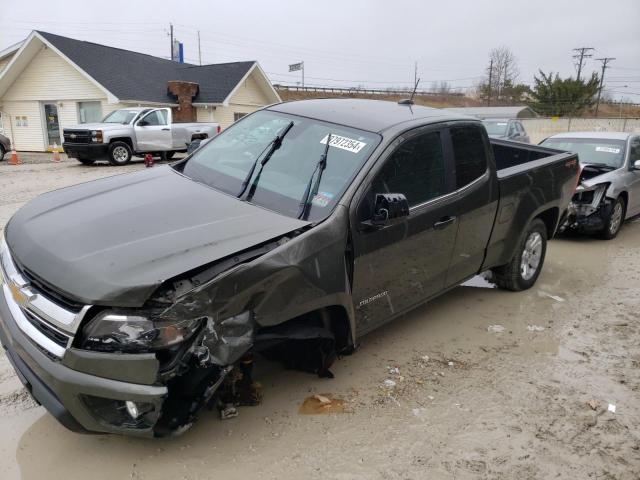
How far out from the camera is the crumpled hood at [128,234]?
7.64ft

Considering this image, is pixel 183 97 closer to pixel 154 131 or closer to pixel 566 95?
pixel 154 131

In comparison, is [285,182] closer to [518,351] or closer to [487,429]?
[487,429]

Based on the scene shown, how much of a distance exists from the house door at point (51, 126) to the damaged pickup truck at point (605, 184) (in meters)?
24.7

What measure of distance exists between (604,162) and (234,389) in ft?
25.8

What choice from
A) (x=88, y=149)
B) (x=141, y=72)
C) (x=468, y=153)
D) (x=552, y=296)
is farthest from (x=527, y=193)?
(x=141, y=72)

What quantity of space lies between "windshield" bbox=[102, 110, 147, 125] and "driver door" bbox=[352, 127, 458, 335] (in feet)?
51.2

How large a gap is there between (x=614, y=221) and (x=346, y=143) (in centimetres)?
652

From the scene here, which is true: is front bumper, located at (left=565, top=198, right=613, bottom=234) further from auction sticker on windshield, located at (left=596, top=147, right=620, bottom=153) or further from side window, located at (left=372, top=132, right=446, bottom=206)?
side window, located at (left=372, top=132, right=446, bottom=206)

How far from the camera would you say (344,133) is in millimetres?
3629

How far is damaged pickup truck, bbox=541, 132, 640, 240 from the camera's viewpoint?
7820 mm

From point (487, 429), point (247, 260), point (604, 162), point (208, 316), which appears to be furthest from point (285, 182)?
point (604, 162)

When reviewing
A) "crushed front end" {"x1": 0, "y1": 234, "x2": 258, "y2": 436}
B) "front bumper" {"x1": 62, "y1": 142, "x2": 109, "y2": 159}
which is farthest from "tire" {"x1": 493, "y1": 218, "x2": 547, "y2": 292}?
"front bumper" {"x1": 62, "y1": 142, "x2": 109, "y2": 159}

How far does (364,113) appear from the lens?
3951 mm

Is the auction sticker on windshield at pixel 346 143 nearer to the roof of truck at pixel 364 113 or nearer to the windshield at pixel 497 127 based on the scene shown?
the roof of truck at pixel 364 113
